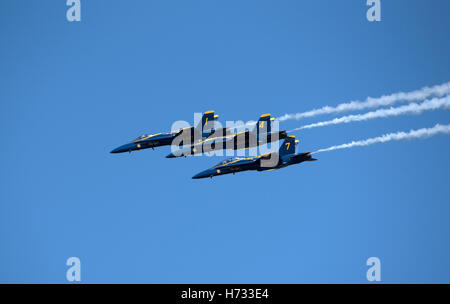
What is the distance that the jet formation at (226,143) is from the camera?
257 ft

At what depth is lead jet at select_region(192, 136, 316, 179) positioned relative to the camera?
7738 cm

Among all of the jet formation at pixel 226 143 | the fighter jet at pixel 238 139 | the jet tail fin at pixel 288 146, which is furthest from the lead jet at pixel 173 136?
the jet tail fin at pixel 288 146

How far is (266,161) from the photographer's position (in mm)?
78250

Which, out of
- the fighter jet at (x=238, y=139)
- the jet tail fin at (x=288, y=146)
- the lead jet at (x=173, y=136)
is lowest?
the jet tail fin at (x=288, y=146)

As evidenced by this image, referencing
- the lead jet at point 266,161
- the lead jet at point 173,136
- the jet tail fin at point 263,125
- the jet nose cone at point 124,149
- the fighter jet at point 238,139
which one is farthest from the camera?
the jet nose cone at point 124,149

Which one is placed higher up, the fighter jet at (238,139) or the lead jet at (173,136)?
the lead jet at (173,136)

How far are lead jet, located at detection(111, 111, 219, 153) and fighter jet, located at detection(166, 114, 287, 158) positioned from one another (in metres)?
1.09

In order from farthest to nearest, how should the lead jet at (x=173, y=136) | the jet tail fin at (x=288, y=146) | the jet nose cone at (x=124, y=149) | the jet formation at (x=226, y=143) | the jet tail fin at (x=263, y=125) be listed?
the jet nose cone at (x=124, y=149) → the lead jet at (x=173, y=136) → the jet tail fin at (x=263, y=125) → the jet tail fin at (x=288, y=146) → the jet formation at (x=226, y=143)

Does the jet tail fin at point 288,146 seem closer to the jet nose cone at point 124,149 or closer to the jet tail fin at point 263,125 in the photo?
the jet tail fin at point 263,125

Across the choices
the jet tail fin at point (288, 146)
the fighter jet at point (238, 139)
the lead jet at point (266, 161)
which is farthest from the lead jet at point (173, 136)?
the jet tail fin at point (288, 146)

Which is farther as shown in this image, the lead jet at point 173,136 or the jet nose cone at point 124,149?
the jet nose cone at point 124,149
